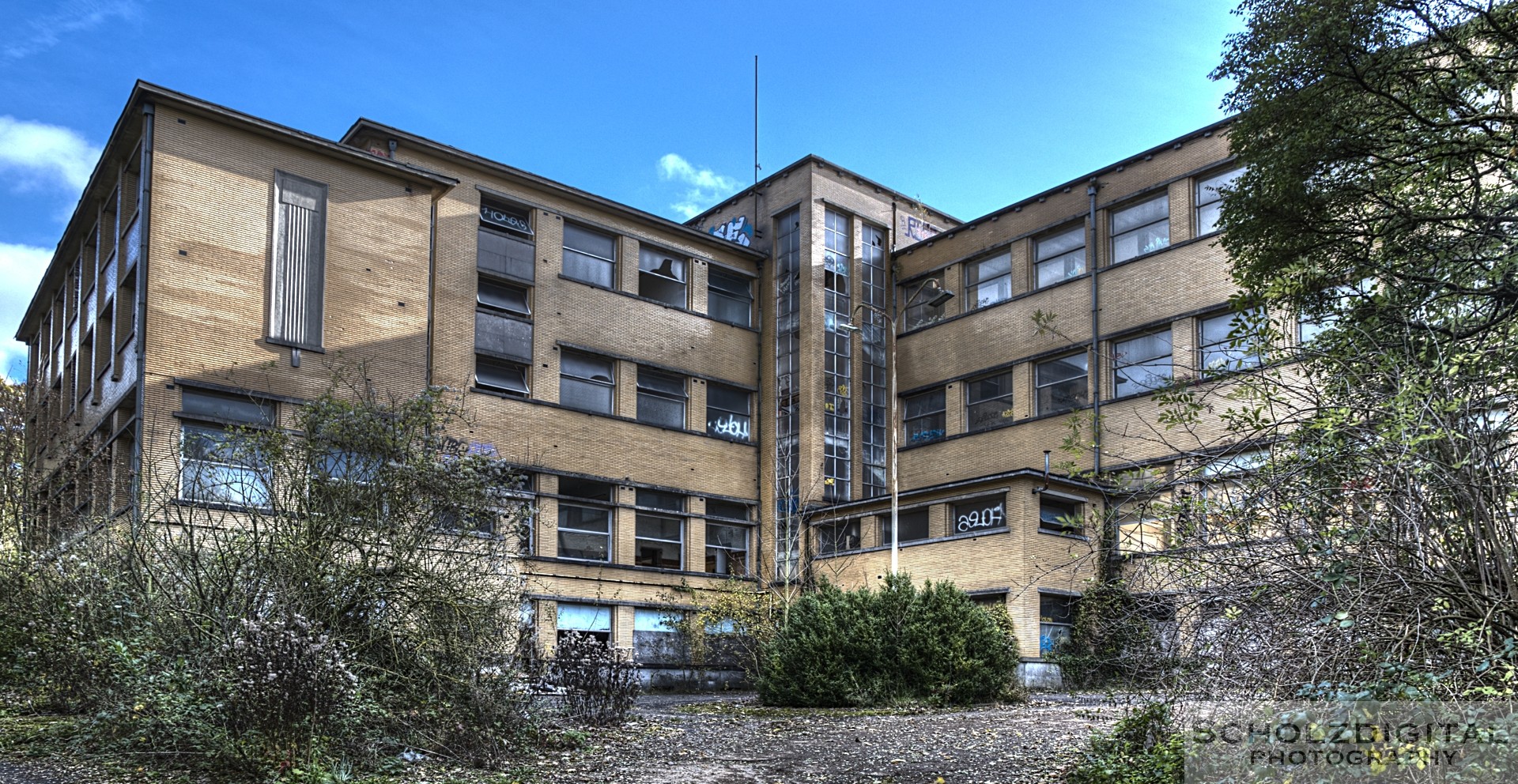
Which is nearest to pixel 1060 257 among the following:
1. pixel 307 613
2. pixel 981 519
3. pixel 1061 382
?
pixel 1061 382

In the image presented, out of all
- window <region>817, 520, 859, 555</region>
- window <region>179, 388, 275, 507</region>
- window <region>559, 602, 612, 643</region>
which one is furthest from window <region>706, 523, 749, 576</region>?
window <region>179, 388, 275, 507</region>

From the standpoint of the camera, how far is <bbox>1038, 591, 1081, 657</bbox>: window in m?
27.3

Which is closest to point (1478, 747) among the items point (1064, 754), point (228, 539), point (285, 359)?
point (1064, 754)

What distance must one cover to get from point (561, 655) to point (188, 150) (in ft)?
53.9

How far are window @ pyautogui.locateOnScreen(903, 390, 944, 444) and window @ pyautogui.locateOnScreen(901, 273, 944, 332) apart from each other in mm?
2299

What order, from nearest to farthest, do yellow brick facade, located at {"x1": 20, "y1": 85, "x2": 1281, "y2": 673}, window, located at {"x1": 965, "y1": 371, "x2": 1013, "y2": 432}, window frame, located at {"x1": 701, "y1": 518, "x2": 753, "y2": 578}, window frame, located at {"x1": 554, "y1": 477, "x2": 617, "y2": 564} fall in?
yellow brick facade, located at {"x1": 20, "y1": 85, "x2": 1281, "y2": 673}
window frame, located at {"x1": 554, "y1": 477, "x2": 617, "y2": 564}
window, located at {"x1": 965, "y1": 371, "x2": 1013, "y2": 432}
window frame, located at {"x1": 701, "y1": 518, "x2": 753, "y2": 578}

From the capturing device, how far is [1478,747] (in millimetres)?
6473

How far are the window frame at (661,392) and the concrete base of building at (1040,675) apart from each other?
1230 cm

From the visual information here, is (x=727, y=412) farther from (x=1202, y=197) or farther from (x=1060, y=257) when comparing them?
(x=1202, y=197)

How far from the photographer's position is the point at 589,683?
16188 millimetres

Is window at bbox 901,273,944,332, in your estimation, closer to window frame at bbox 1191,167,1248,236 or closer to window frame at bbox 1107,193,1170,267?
window frame at bbox 1107,193,1170,267

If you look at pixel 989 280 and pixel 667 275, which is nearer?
pixel 989 280

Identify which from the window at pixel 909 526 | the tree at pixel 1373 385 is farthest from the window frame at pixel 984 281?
the tree at pixel 1373 385

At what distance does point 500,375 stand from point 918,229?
15.2 m
